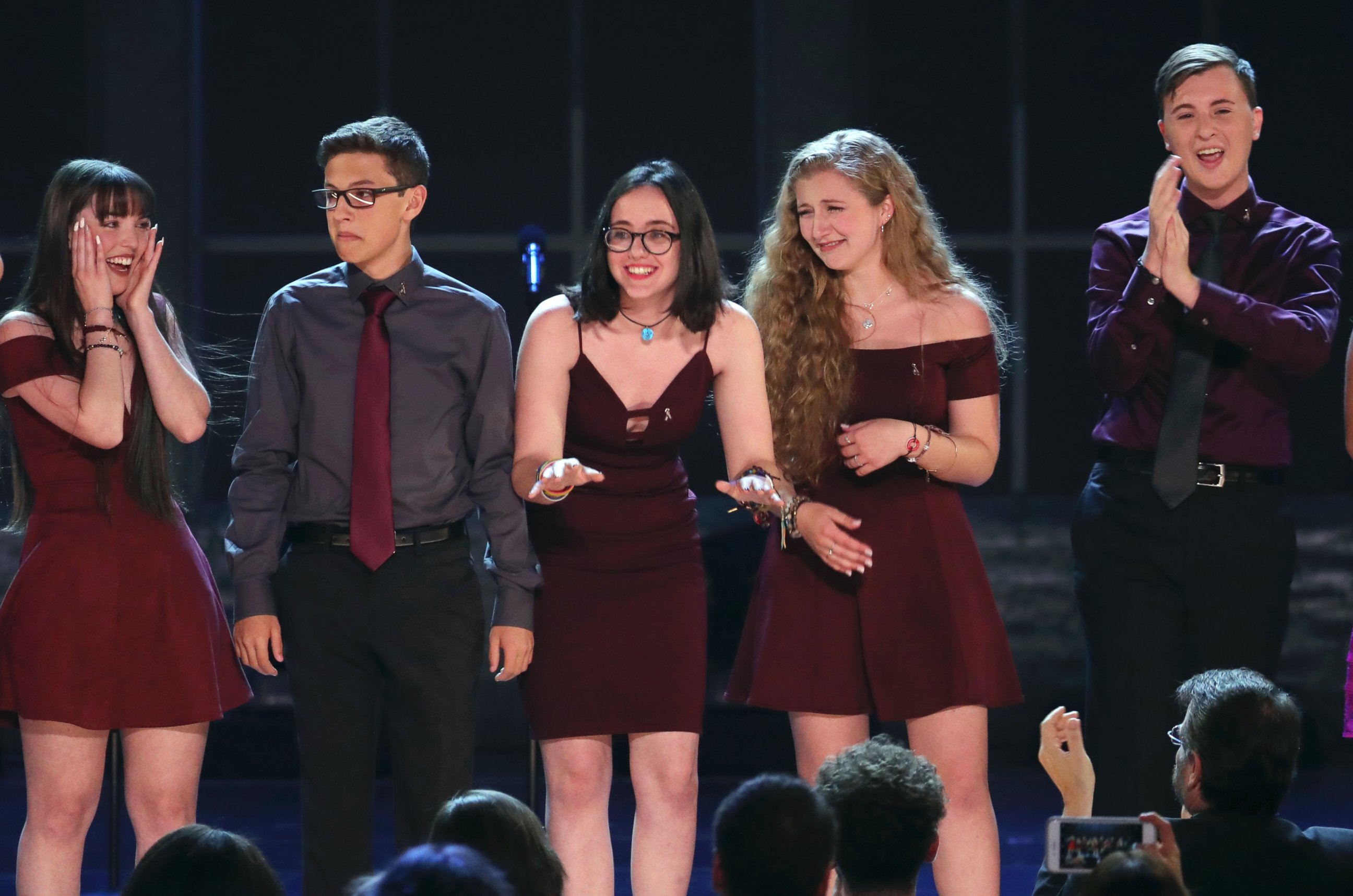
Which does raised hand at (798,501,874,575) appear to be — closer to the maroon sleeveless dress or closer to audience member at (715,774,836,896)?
the maroon sleeveless dress

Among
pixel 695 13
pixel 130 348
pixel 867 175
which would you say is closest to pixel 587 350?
pixel 867 175

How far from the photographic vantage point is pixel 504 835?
2.03 m

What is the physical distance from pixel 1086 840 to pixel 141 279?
197 cm

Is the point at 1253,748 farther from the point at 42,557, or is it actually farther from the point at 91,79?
the point at 91,79

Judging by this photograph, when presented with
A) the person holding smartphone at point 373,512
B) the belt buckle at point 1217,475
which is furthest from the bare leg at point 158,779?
the belt buckle at point 1217,475

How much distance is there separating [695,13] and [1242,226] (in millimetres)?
3087

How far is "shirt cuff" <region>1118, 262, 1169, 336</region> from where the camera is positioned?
303 cm

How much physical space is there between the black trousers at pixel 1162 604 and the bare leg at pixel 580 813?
97 cm

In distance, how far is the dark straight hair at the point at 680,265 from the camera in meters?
2.96

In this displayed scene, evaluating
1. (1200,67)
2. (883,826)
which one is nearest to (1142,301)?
(1200,67)

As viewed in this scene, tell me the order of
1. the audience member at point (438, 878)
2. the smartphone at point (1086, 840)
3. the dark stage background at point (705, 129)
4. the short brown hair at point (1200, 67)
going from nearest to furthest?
the audience member at point (438, 878) < the smartphone at point (1086, 840) < the short brown hair at point (1200, 67) < the dark stage background at point (705, 129)

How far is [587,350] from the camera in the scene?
9.71 feet

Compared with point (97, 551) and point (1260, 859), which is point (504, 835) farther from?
point (97, 551)

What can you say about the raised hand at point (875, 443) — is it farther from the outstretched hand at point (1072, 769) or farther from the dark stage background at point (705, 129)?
the dark stage background at point (705, 129)
